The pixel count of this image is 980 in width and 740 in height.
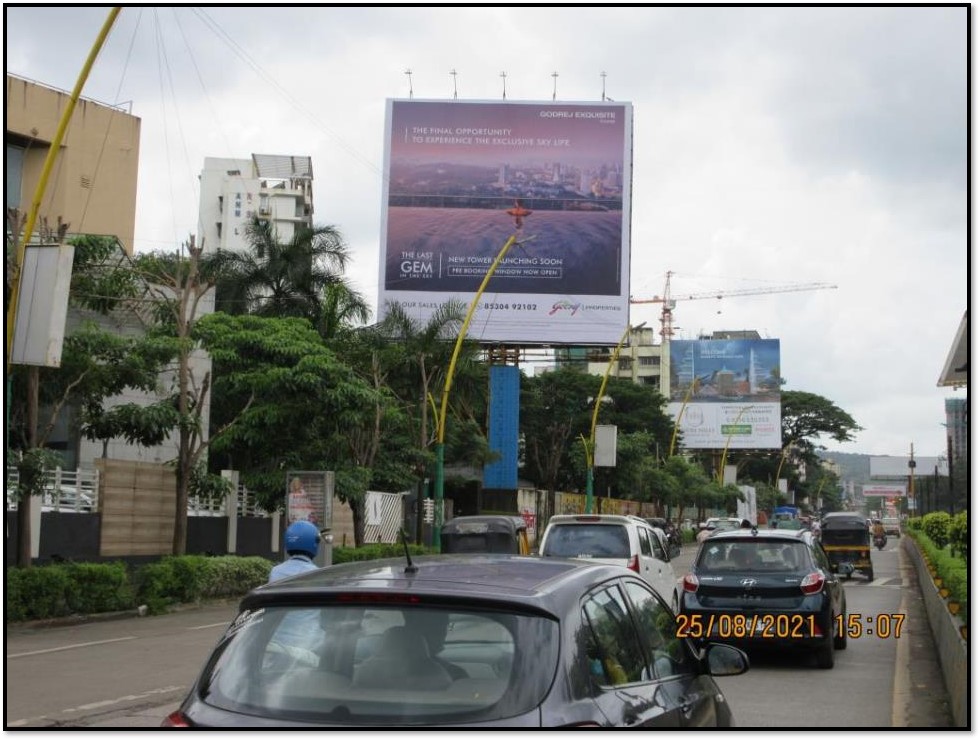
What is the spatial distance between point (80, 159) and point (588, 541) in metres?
34.5

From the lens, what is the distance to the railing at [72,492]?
71.2 ft

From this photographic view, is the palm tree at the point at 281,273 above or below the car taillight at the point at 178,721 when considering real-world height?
above

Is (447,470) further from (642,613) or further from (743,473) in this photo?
(743,473)

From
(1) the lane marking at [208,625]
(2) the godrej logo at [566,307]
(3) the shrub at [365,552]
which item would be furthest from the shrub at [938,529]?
(2) the godrej logo at [566,307]

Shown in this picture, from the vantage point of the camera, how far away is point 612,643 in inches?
181

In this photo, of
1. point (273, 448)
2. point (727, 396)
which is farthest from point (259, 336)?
point (727, 396)

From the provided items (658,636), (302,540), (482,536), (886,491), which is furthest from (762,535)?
(886,491)

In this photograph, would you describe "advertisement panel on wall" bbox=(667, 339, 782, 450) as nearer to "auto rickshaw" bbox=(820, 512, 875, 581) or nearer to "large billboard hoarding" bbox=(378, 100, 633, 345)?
"large billboard hoarding" bbox=(378, 100, 633, 345)

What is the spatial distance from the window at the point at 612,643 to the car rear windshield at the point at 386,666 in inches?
13.1

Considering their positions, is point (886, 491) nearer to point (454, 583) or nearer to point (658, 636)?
point (658, 636)

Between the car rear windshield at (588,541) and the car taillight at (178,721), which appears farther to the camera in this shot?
the car rear windshield at (588,541)

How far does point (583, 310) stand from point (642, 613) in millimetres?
44162

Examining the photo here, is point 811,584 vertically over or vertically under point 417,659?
under
